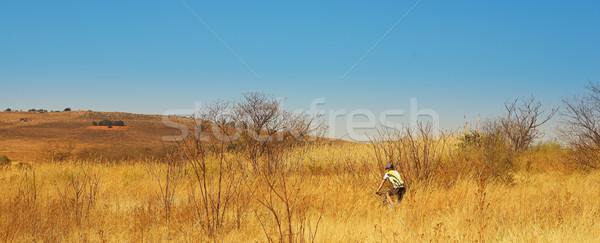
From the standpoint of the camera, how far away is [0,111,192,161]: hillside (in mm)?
37188

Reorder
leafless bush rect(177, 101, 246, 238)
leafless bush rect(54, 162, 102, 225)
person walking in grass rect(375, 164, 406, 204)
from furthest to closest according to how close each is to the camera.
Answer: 1. person walking in grass rect(375, 164, 406, 204)
2. leafless bush rect(54, 162, 102, 225)
3. leafless bush rect(177, 101, 246, 238)

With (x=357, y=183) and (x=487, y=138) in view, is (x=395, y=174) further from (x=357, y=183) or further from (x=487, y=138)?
(x=487, y=138)

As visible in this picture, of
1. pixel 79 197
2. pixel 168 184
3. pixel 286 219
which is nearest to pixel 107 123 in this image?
pixel 168 184

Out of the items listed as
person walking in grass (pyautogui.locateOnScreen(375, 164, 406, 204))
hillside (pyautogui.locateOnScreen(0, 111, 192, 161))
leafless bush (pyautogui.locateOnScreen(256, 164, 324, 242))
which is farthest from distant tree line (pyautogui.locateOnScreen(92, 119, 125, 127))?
person walking in grass (pyautogui.locateOnScreen(375, 164, 406, 204))

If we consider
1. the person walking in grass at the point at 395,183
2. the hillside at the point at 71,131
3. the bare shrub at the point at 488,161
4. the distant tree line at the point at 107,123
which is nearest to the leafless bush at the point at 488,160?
the bare shrub at the point at 488,161

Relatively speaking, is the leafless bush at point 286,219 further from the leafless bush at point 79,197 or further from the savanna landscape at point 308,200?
the leafless bush at point 79,197

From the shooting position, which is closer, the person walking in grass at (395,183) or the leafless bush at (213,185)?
the leafless bush at (213,185)

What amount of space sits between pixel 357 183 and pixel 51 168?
30.8 feet

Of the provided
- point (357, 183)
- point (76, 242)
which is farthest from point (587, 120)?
point (76, 242)

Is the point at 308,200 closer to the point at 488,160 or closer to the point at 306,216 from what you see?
the point at 306,216

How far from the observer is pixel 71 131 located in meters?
46.4

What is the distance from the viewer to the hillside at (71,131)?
122 feet

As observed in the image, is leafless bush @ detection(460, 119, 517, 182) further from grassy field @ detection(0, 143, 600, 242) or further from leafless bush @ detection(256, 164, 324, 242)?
leafless bush @ detection(256, 164, 324, 242)

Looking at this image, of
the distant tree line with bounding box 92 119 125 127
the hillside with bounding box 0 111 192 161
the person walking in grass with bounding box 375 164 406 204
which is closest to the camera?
the person walking in grass with bounding box 375 164 406 204
